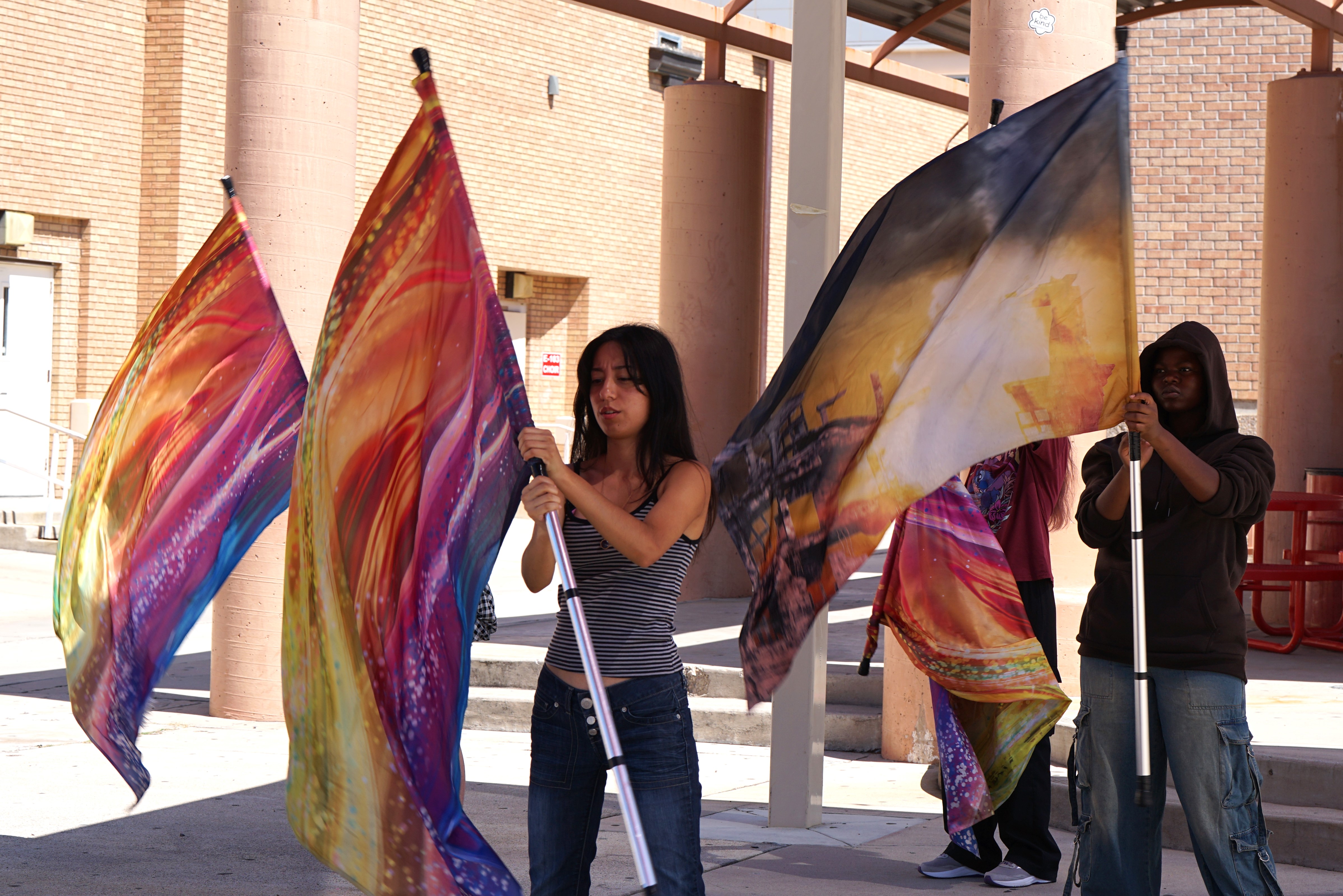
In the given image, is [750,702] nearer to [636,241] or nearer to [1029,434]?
[1029,434]

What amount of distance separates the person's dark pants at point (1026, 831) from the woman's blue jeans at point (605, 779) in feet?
7.50

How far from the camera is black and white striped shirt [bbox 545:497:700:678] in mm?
3654

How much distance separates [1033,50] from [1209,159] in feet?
32.4

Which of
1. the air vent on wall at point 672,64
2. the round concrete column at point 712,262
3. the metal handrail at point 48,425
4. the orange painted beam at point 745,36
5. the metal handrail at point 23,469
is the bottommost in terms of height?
the metal handrail at point 23,469

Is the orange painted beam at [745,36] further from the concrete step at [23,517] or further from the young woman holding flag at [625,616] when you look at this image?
the concrete step at [23,517]

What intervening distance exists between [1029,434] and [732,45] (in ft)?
33.4

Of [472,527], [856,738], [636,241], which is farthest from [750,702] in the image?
[636,241]

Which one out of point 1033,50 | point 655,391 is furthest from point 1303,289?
point 655,391

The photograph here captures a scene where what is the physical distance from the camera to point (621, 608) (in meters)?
3.69

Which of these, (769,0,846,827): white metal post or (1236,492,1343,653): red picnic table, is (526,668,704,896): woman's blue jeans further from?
(1236,492,1343,653): red picnic table

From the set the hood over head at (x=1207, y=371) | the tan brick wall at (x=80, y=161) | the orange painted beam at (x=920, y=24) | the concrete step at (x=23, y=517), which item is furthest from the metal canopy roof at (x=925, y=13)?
the tan brick wall at (x=80, y=161)

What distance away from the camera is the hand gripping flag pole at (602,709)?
3.32 metres

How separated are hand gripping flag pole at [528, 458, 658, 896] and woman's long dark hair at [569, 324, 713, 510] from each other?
13.4 inches

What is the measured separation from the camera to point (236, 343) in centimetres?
486
